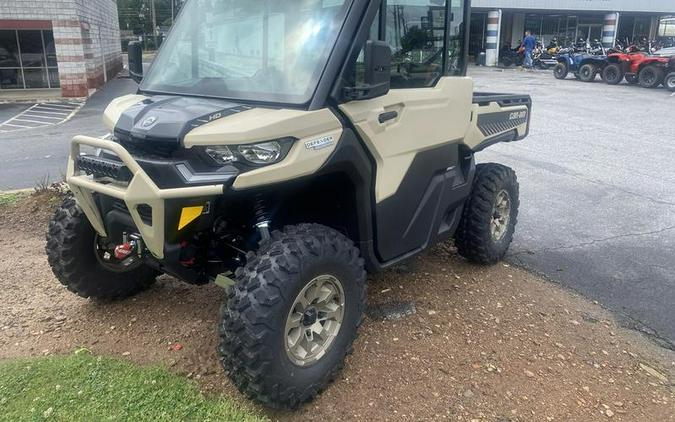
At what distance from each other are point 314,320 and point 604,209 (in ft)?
16.5

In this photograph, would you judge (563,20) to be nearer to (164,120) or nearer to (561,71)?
(561,71)

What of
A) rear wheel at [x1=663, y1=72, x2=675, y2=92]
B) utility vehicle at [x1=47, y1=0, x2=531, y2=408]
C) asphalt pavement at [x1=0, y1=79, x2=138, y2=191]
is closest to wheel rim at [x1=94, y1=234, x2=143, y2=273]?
utility vehicle at [x1=47, y1=0, x2=531, y2=408]

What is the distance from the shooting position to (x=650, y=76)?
21219 millimetres

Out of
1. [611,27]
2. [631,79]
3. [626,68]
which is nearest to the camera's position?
[626,68]

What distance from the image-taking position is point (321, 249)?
3.04 metres

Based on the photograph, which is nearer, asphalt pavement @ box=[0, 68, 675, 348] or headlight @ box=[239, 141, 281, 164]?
headlight @ box=[239, 141, 281, 164]

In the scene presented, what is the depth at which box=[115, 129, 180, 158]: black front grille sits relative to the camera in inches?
111

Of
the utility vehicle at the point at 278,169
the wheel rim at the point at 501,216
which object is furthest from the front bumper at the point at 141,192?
the wheel rim at the point at 501,216

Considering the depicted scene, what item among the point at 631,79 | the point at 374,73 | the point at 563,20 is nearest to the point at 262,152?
the point at 374,73

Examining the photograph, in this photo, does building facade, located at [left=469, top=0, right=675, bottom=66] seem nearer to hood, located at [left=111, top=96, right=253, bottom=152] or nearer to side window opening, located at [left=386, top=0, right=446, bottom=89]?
side window opening, located at [left=386, top=0, right=446, bottom=89]

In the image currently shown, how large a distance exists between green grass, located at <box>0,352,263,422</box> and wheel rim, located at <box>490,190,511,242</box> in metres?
2.97

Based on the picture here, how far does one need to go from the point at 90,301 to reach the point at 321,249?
2040 mm

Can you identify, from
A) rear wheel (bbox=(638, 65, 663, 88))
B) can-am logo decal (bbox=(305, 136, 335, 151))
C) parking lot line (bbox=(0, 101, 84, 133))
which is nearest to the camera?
can-am logo decal (bbox=(305, 136, 335, 151))

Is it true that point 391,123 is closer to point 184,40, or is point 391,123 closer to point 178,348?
point 184,40
